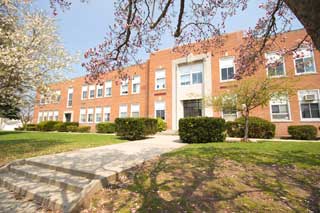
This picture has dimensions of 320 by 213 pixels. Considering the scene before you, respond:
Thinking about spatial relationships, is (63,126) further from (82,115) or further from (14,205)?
(14,205)

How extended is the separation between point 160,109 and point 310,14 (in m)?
19.1

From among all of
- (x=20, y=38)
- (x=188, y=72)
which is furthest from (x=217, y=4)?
(x=188, y=72)

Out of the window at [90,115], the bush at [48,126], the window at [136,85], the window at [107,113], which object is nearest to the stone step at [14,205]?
the window at [136,85]

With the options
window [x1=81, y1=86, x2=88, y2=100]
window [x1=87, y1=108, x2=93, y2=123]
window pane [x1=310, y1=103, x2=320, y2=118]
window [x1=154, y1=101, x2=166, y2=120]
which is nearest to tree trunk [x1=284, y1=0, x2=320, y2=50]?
window pane [x1=310, y1=103, x2=320, y2=118]

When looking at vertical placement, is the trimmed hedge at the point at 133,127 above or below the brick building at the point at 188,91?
below

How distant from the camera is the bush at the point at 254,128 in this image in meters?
13.5

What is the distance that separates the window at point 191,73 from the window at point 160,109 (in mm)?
3255

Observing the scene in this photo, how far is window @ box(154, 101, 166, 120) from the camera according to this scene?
20.5 metres

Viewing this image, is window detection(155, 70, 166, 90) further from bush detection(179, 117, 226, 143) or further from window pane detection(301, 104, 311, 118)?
window pane detection(301, 104, 311, 118)

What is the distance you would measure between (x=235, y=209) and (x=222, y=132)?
8.23 m

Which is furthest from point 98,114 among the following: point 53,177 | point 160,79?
point 53,177

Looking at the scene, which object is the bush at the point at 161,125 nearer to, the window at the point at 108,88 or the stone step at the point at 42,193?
the window at the point at 108,88

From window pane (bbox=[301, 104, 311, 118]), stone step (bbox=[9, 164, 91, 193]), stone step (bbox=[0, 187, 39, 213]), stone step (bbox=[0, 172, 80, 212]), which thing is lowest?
stone step (bbox=[0, 187, 39, 213])

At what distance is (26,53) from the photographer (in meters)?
8.20
